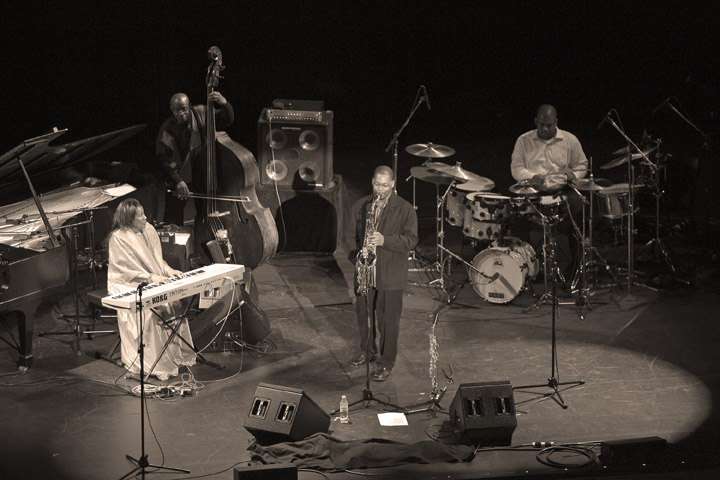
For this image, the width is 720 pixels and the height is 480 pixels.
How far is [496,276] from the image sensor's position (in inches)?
409

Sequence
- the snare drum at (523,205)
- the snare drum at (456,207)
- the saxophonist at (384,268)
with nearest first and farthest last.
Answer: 1. the saxophonist at (384,268)
2. the snare drum at (523,205)
3. the snare drum at (456,207)

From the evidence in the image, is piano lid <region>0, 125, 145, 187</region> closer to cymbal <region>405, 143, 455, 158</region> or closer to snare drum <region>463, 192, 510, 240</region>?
cymbal <region>405, 143, 455, 158</region>

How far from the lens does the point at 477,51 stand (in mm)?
13359

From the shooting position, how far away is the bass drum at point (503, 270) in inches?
404

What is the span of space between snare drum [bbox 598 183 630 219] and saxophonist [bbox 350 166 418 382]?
309cm

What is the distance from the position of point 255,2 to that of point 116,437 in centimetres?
679

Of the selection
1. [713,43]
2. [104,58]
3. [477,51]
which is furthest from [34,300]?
[713,43]

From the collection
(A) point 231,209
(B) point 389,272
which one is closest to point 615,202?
(B) point 389,272

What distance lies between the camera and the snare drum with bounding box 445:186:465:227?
10891mm

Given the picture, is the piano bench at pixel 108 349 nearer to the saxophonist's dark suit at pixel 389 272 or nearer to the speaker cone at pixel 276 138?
the saxophonist's dark suit at pixel 389 272

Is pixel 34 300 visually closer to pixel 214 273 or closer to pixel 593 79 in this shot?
pixel 214 273

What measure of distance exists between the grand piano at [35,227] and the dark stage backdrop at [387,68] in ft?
8.41

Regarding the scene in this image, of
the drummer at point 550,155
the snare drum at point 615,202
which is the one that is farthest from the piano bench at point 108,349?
the snare drum at point 615,202

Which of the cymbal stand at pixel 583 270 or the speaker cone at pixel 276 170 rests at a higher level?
the speaker cone at pixel 276 170
